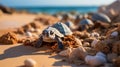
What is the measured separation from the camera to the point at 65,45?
6.21 m

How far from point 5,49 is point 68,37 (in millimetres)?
1461

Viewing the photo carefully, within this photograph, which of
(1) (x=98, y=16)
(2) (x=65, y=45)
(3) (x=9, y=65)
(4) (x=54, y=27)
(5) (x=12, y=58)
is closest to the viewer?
(3) (x=9, y=65)

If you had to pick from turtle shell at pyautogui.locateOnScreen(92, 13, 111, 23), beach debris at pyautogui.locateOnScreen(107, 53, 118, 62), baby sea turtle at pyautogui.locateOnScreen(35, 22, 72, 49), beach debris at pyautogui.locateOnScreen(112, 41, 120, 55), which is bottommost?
beach debris at pyautogui.locateOnScreen(107, 53, 118, 62)

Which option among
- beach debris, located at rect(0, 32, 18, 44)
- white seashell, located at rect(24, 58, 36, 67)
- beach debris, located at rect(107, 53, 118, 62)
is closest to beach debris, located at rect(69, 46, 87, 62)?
beach debris, located at rect(107, 53, 118, 62)

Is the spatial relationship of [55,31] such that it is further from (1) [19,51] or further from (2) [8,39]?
(2) [8,39]

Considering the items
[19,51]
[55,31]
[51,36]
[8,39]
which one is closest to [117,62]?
[51,36]

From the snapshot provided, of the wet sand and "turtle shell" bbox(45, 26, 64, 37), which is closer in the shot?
the wet sand

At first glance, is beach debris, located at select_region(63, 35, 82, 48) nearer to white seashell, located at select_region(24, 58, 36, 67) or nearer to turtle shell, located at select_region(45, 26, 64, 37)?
turtle shell, located at select_region(45, 26, 64, 37)

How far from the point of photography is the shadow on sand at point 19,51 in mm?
5805

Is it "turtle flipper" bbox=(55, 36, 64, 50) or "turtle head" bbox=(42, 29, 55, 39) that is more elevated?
"turtle head" bbox=(42, 29, 55, 39)

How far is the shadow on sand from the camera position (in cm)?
580

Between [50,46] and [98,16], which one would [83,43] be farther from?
[98,16]

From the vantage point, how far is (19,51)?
6.13 m

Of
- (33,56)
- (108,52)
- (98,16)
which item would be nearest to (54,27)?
(33,56)
